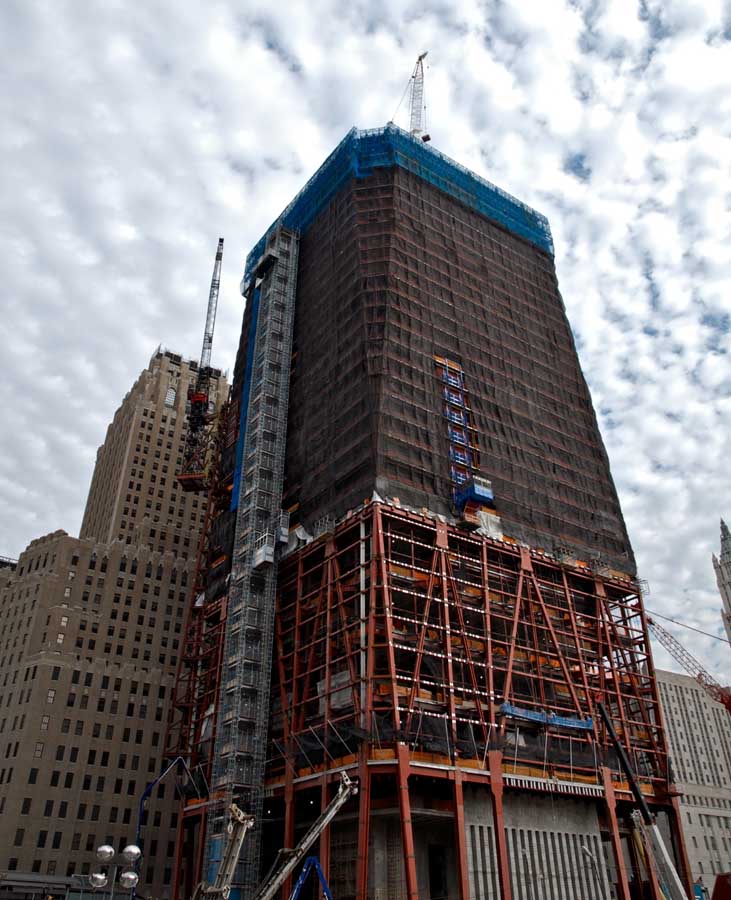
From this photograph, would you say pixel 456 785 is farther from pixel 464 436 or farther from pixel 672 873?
pixel 464 436

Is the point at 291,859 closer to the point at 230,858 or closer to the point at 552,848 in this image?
the point at 230,858

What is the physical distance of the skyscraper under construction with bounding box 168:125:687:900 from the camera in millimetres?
67938

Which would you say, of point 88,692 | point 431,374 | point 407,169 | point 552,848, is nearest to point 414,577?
point 431,374

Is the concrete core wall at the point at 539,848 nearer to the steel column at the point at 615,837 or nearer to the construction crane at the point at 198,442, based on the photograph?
the steel column at the point at 615,837

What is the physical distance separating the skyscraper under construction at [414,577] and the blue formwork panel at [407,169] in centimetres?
56

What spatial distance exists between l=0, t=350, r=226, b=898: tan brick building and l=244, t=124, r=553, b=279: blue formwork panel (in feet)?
157

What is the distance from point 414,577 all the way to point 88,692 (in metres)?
56.2

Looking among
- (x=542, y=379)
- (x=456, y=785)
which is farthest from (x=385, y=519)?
(x=542, y=379)

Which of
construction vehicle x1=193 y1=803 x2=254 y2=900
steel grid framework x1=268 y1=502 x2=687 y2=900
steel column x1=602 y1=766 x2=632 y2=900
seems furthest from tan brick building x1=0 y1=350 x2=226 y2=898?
steel column x1=602 y1=766 x2=632 y2=900

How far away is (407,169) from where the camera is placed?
106875 millimetres

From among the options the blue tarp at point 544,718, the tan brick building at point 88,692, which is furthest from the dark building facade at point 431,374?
the tan brick building at point 88,692

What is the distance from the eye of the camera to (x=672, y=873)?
54.9m

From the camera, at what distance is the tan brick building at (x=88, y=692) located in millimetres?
96562

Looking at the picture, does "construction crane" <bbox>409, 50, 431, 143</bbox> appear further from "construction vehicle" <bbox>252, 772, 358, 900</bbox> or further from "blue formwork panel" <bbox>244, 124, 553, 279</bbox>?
"construction vehicle" <bbox>252, 772, 358, 900</bbox>
